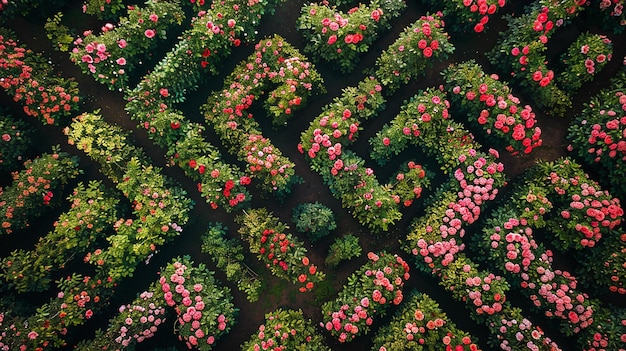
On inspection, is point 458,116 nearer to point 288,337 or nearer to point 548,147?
point 548,147

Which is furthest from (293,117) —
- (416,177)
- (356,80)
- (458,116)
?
(458,116)

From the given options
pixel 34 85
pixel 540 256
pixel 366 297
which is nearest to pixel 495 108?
pixel 540 256

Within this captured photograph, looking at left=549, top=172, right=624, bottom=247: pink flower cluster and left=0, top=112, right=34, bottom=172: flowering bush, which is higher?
left=549, top=172, right=624, bottom=247: pink flower cluster

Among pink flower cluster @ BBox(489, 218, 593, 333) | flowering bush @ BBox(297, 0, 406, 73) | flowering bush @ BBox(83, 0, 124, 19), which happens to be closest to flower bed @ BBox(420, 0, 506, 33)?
flowering bush @ BBox(297, 0, 406, 73)

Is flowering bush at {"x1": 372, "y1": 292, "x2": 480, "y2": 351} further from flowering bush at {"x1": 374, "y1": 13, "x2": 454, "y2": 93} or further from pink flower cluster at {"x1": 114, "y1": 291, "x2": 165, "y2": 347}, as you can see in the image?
flowering bush at {"x1": 374, "y1": 13, "x2": 454, "y2": 93}

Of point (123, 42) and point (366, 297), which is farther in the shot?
point (123, 42)

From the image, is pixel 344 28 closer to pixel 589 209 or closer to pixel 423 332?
pixel 589 209

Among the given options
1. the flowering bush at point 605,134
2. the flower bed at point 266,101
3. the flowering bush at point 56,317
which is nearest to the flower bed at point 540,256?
the flowering bush at point 605,134
